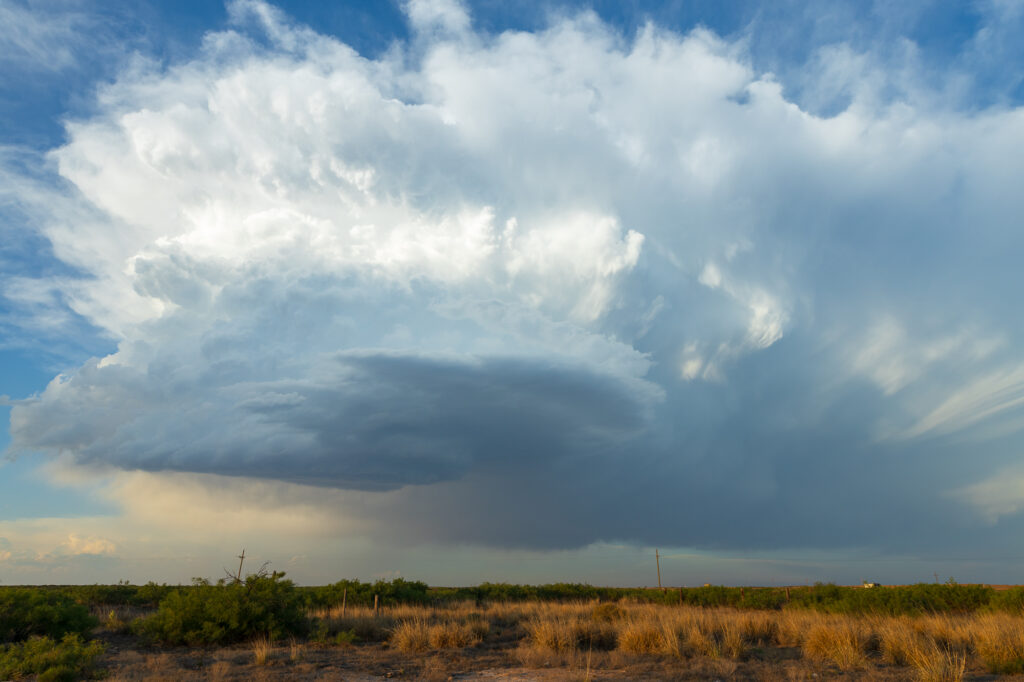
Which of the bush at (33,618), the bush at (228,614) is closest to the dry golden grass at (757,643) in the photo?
the bush at (228,614)

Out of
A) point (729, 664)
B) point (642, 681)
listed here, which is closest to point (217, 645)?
point (642, 681)

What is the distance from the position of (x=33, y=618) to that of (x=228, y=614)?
5314mm

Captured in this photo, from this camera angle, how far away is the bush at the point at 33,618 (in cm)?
1741

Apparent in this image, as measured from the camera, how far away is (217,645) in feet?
62.6

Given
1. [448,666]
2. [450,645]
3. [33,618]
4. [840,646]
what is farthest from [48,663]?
[840,646]

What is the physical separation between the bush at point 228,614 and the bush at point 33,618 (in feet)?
7.19

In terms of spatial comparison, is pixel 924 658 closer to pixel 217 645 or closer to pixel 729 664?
pixel 729 664

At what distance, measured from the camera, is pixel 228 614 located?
1952 centimetres

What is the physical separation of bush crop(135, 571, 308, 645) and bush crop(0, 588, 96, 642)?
219 centimetres

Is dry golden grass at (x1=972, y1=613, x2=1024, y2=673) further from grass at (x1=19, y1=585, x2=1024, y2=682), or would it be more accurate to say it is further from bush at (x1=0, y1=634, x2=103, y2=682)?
bush at (x1=0, y1=634, x2=103, y2=682)

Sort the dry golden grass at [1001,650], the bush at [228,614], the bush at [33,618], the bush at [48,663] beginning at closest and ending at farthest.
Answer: the bush at [48,663]
the dry golden grass at [1001,650]
the bush at [33,618]
the bush at [228,614]

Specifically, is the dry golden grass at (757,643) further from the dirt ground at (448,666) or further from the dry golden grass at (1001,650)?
the dirt ground at (448,666)

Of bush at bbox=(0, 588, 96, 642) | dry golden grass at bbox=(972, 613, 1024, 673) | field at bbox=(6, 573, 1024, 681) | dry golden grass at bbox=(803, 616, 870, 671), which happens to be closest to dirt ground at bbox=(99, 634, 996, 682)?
field at bbox=(6, 573, 1024, 681)

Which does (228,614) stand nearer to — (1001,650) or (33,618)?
(33,618)
